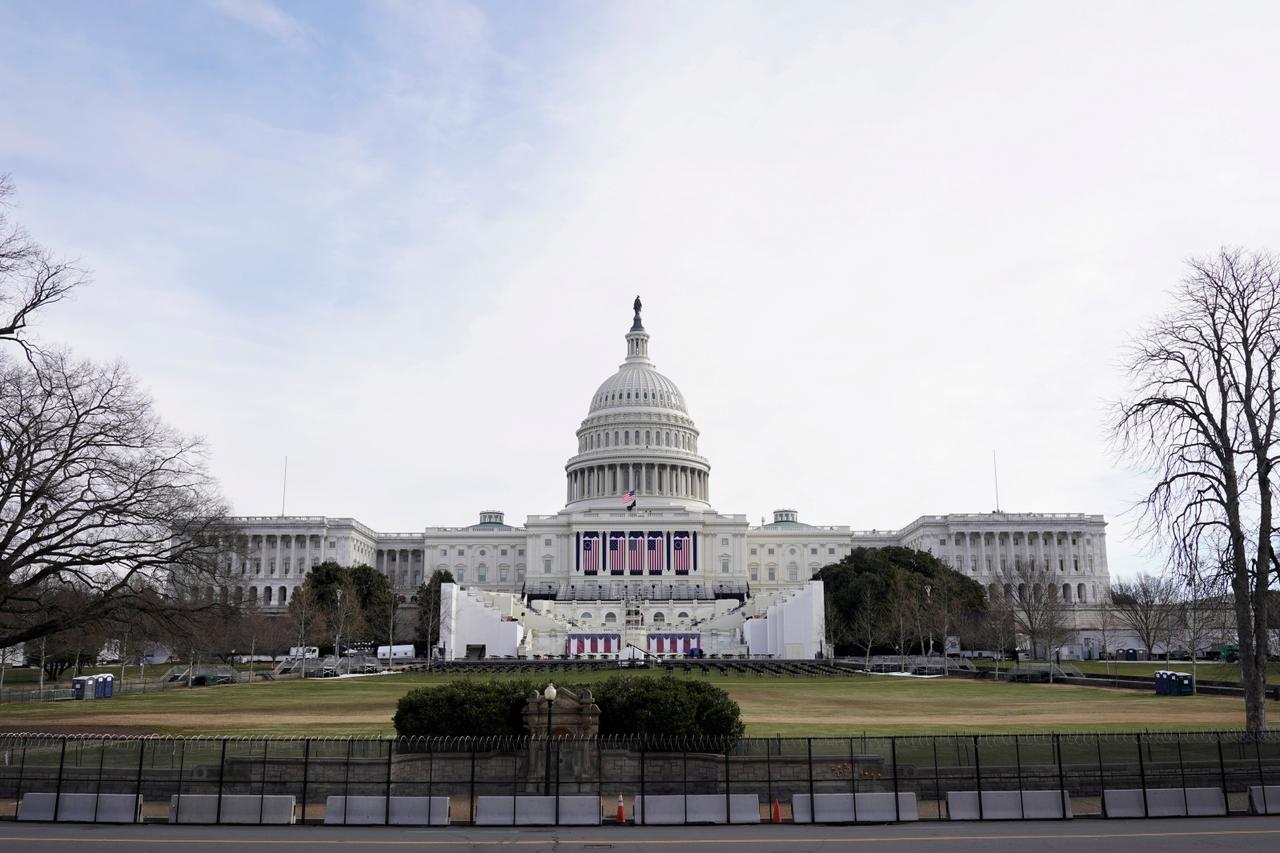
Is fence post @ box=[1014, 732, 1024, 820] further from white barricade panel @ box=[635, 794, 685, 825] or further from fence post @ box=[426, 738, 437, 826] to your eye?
fence post @ box=[426, 738, 437, 826]

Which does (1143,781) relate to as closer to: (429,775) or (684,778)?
(684,778)

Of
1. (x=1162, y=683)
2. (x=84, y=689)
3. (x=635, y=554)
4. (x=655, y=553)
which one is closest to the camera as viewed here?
(x=1162, y=683)

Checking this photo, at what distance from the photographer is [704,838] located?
2152 centimetres

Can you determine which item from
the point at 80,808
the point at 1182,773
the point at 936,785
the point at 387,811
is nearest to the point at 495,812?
the point at 387,811

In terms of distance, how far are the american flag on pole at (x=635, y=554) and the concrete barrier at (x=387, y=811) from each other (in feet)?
448

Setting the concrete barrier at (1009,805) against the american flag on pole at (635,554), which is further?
the american flag on pole at (635,554)

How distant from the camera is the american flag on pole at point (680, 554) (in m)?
162

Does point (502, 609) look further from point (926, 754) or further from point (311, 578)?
point (926, 754)

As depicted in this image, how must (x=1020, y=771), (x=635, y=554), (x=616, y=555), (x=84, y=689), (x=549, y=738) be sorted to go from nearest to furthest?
(x=1020, y=771)
(x=549, y=738)
(x=84, y=689)
(x=635, y=554)
(x=616, y=555)

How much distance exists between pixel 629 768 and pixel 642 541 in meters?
136

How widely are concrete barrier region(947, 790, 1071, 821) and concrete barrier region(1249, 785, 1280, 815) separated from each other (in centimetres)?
387

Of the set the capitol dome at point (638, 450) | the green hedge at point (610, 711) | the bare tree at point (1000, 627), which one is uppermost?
the capitol dome at point (638, 450)

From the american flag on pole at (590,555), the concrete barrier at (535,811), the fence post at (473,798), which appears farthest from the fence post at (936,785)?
the american flag on pole at (590,555)

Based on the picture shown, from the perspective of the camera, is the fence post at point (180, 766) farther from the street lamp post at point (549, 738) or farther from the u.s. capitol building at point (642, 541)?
the u.s. capitol building at point (642, 541)
